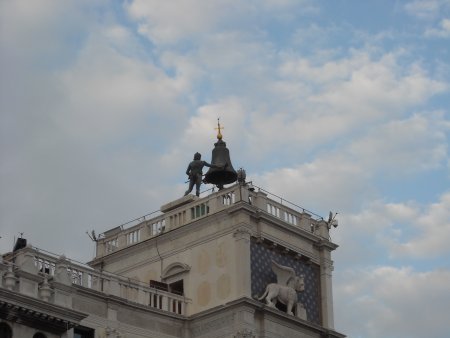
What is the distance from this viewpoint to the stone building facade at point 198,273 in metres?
56.2

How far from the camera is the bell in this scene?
68438 mm

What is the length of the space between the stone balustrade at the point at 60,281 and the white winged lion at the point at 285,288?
448cm

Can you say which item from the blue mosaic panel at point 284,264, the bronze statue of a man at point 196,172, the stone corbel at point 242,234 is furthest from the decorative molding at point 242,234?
the bronze statue of a man at point 196,172

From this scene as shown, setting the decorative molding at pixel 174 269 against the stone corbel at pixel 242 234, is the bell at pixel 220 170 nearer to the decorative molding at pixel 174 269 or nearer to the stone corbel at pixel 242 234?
the decorative molding at pixel 174 269

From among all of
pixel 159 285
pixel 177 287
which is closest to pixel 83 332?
pixel 159 285

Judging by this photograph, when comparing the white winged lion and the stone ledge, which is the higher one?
the stone ledge

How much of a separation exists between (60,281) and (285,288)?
44.3ft

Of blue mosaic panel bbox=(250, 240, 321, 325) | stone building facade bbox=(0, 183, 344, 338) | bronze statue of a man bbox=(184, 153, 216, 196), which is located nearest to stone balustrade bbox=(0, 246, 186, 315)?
stone building facade bbox=(0, 183, 344, 338)

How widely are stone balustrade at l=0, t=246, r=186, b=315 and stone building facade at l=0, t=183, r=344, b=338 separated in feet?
0.16

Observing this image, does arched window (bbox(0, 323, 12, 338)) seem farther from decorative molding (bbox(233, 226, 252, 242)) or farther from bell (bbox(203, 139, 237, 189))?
bell (bbox(203, 139, 237, 189))

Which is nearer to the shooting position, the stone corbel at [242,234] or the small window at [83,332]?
the small window at [83,332]

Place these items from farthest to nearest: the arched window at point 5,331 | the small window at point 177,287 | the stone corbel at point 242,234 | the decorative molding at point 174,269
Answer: the small window at point 177,287 → the decorative molding at point 174,269 → the stone corbel at point 242,234 → the arched window at point 5,331

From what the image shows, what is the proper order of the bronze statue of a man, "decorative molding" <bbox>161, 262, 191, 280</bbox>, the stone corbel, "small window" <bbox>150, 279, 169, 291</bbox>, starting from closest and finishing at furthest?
A: the stone corbel → "small window" <bbox>150, 279, 169, 291</bbox> → "decorative molding" <bbox>161, 262, 191, 280</bbox> → the bronze statue of a man

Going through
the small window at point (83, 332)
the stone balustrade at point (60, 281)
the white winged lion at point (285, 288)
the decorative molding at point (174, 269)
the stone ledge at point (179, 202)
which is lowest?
the small window at point (83, 332)
